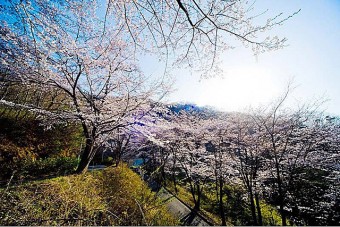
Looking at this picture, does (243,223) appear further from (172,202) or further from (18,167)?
(18,167)

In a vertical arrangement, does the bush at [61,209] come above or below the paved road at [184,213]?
above

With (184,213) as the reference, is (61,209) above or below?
above

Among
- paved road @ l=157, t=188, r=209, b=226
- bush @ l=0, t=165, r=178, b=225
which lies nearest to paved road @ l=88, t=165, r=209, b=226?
paved road @ l=157, t=188, r=209, b=226

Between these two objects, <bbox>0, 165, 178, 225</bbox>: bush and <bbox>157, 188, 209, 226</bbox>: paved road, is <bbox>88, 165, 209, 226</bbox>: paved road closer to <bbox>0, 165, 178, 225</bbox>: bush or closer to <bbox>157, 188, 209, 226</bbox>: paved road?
<bbox>157, 188, 209, 226</bbox>: paved road

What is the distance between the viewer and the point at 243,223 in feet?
A: 36.1

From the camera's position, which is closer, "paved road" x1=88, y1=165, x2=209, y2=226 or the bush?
the bush

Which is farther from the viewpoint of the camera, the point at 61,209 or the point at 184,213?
the point at 184,213

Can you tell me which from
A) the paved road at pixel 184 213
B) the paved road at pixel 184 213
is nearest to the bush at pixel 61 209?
the paved road at pixel 184 213

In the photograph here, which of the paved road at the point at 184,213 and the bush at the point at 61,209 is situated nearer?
the bush at the point at 61,209

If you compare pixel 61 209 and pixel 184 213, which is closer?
pixel 61 209

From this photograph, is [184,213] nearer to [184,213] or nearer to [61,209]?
[184,213]

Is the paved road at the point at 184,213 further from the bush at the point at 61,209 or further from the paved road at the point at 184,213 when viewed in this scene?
the bush at the point at 61,209

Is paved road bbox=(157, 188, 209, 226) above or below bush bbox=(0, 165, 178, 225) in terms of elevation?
below

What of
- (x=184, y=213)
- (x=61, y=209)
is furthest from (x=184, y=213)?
(x=61, y=209)
